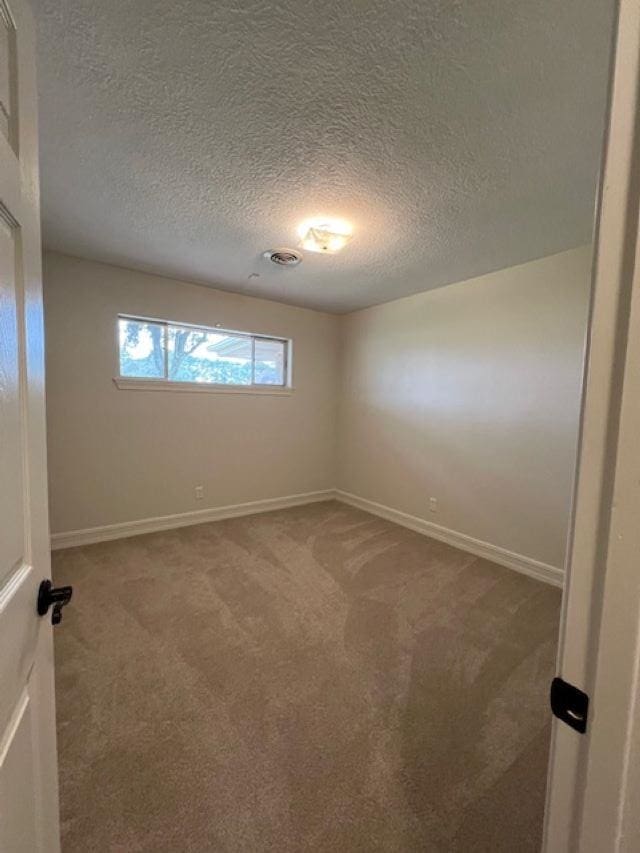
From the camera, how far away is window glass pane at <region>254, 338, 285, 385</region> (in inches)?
154

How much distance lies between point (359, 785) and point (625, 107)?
178cm

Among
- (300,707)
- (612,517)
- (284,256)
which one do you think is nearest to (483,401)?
(284,256)

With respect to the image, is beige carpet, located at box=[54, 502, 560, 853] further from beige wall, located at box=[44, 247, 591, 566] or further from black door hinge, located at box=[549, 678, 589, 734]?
black door hinge, located at box=[549, 678, 589, 734]

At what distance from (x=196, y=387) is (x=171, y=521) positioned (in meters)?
1.35

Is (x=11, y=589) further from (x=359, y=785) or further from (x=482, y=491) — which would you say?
(x=482, y=491)

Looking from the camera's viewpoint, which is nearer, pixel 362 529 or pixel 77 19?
pixel 77 19

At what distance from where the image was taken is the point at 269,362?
400cm

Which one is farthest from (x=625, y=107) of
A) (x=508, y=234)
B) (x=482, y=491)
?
(x=482, y=491)

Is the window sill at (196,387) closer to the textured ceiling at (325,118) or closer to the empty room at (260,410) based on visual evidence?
the empty room at (260,410)

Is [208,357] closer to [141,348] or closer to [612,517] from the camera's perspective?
[141,348]

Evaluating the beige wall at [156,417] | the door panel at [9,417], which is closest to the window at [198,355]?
the beige wall at [156,417]

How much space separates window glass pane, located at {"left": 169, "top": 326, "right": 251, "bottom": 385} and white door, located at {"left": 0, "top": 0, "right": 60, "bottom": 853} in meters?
2.77

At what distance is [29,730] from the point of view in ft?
2.16

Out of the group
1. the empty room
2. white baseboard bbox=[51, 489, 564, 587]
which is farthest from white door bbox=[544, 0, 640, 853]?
white baseboard bbox=[51, 489, 564, 587]
